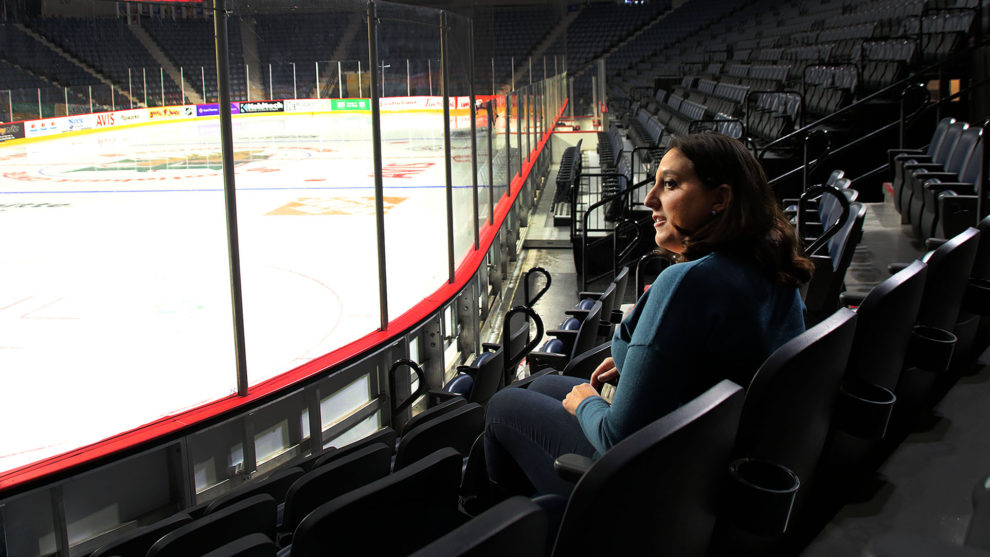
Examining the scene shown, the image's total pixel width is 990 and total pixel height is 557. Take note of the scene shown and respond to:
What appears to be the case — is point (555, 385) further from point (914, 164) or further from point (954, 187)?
point (914, 164)

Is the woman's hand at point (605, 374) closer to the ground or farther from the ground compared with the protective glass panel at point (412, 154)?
closer to the ground

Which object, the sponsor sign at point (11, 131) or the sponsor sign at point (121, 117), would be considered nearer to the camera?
the sponsor sign at point (11, 131)

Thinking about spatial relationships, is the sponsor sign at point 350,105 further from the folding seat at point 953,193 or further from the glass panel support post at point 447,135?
the folding seat at point 953,193

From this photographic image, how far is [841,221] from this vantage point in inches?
98.5

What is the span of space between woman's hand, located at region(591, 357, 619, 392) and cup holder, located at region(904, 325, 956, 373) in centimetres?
57

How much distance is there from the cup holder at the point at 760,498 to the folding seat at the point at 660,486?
0.10 feet

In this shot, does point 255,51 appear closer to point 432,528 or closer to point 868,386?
point 432,528

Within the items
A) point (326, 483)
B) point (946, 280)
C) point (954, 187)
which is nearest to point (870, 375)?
point (946, 280)

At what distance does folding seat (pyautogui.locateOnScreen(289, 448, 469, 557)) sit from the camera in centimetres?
116

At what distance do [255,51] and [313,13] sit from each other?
0.32 meters

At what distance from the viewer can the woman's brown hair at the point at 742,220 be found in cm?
130

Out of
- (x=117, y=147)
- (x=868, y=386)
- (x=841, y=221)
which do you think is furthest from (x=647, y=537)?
(x=117, y=147)

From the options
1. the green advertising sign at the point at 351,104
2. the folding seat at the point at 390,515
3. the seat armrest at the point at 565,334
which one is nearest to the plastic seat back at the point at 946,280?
the folding seat at the point at 390,515

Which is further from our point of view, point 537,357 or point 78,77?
point 537,357
